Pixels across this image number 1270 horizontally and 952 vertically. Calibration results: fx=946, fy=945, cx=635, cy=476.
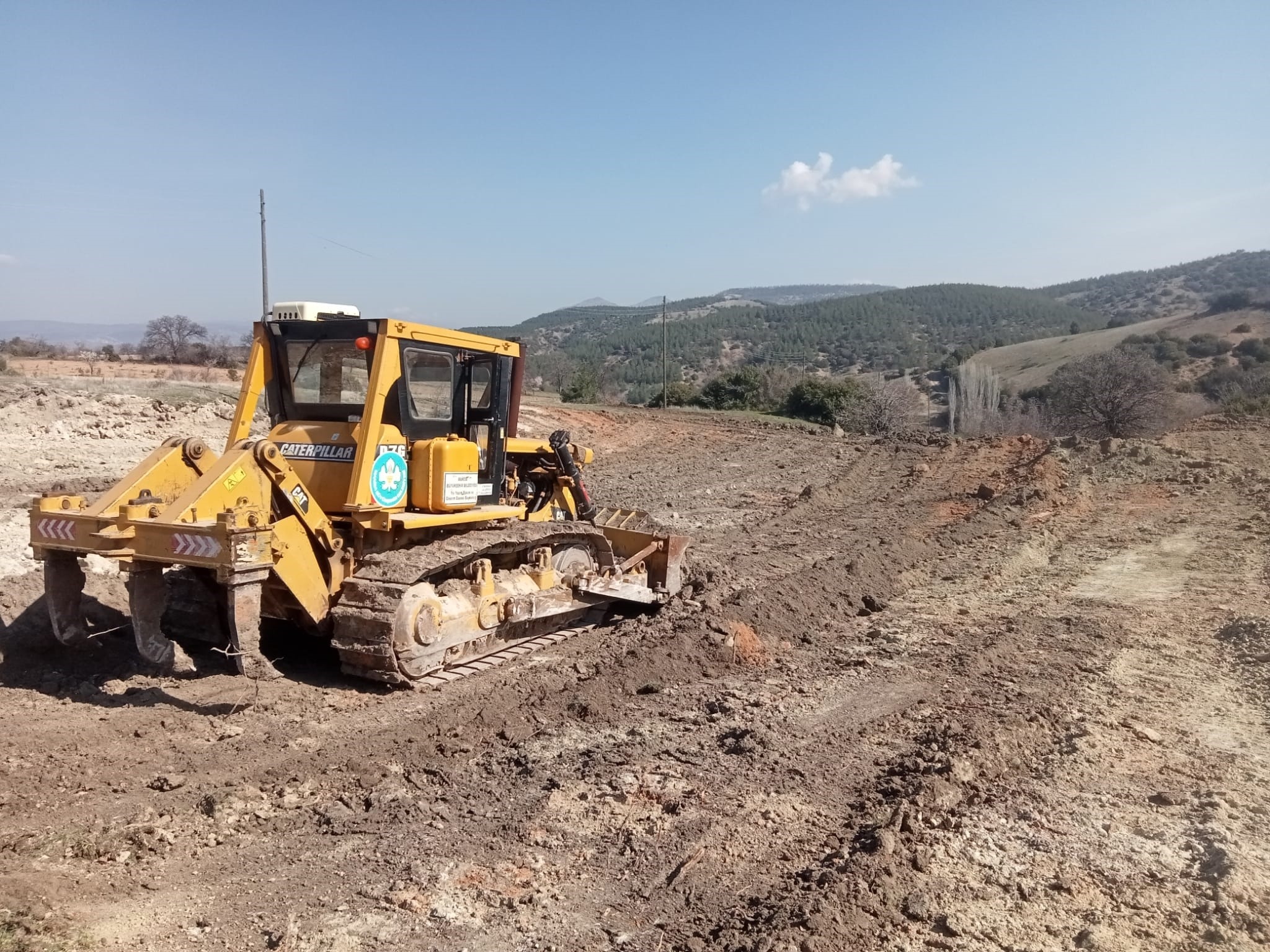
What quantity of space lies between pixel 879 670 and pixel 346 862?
440cm

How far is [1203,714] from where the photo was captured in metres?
6.13

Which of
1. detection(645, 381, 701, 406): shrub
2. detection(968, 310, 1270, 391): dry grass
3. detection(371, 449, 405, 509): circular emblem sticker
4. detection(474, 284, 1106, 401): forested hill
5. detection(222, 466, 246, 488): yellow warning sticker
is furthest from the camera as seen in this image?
detection(474, 284, 1106, 401): forested hill

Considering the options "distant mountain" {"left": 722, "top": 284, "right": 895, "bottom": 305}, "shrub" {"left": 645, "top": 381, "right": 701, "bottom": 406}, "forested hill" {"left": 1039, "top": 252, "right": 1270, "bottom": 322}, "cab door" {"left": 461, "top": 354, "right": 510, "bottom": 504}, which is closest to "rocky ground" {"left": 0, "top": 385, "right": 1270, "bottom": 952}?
"cab door" {"left": 461, "top": 354, "right": 510, "bottom": 504}

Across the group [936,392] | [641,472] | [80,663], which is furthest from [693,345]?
[80,663]

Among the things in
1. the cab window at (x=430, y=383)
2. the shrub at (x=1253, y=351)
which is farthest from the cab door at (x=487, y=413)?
the shrub at (x=1253, y=351)

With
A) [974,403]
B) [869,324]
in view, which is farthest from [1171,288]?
[974,403]

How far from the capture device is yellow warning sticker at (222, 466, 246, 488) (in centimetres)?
616

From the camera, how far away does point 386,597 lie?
21.0ft

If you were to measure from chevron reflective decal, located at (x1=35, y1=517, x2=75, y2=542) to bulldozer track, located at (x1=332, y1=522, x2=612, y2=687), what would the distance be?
1.72 meters

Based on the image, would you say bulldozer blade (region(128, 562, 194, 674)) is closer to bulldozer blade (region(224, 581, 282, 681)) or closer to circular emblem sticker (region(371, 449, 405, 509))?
bulldozer blade (region(224, 581, 282, 681))

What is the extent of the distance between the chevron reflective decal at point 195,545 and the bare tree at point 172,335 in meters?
29.6

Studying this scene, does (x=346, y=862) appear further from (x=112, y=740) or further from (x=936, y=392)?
(x=936, y=392)

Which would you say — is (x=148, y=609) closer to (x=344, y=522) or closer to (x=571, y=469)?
(x=344, y=522)

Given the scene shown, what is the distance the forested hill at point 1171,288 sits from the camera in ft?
282
